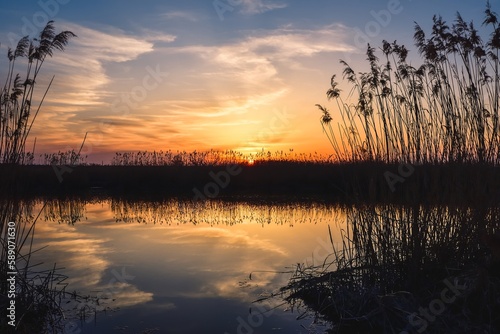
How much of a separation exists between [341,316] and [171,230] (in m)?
6.34

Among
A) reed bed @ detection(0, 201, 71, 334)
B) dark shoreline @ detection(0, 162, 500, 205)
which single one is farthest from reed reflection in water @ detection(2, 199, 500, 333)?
dark shoreline @ detection(0, 162, 500, 205)

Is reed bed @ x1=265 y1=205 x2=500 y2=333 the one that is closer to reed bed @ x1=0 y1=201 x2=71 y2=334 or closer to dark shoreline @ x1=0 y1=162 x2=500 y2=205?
reed bed @ x1=0 y1=201 x2=71 y2=334

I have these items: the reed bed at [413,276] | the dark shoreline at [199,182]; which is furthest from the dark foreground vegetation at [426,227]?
the dark shoreline at [199,182]

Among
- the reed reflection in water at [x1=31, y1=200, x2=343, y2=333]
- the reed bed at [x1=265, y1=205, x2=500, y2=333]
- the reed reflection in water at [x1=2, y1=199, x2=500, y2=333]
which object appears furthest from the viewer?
the reed reflection in water at [x1=31, y1=200, x2=343, y2=333]

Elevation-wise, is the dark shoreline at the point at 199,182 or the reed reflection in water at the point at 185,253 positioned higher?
the dark shoreline at the point at 199,182

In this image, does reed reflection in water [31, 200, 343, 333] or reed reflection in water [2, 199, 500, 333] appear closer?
reed reflection in water [2, 199, 500, 333]

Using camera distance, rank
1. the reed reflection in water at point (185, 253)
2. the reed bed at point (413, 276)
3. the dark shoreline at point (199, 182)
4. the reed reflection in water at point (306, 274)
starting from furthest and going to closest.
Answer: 1. the dark shoreline at point (199, 182)
2. the reed reflection in water at point (185, 253)
3. the reed reflection in water at point (306, 274)
4. the reed bed at point (413, 276)

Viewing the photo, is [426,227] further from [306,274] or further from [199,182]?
[199,182]

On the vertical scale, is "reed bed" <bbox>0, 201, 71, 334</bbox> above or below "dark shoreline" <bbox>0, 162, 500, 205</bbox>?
below

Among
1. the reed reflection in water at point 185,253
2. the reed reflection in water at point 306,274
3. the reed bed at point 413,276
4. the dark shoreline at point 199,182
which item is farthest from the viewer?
the dark shoreline at point 199,182

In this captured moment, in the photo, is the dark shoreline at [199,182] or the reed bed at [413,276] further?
the dark shoreline at [199,182]

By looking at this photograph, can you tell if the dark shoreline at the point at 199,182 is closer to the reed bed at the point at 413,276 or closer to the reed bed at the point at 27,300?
the reed bed at the point at 413,276

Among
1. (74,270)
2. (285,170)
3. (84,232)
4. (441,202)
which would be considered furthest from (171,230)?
(285,170)

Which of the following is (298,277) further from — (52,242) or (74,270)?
(52,242)
